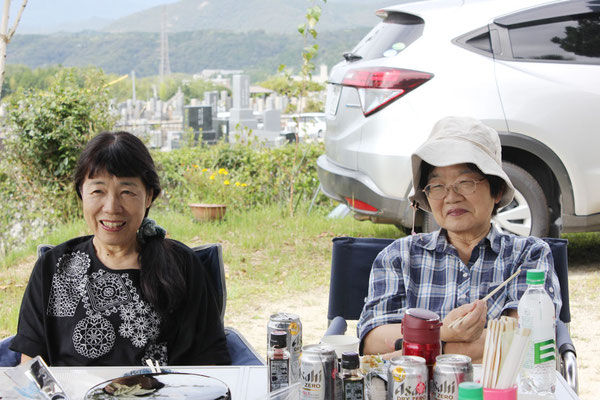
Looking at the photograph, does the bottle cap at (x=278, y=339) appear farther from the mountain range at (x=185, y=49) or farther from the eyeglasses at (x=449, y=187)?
the mountain range at (x=185, y=49)

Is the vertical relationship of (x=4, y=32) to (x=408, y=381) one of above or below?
above

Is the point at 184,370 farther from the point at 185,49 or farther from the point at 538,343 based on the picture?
the point at 185,49

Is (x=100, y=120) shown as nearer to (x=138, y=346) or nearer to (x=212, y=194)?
(x=212, y=194)

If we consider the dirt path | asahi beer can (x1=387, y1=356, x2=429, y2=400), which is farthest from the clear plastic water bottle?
the dirt path

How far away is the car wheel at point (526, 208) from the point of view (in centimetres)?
494

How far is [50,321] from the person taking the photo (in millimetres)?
2246

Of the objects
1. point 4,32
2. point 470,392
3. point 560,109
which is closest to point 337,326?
point 470,392

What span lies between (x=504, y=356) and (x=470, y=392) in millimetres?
145

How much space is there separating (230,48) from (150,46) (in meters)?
10.9

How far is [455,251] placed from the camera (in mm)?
2373

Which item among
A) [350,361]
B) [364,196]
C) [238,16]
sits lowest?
[364,196]

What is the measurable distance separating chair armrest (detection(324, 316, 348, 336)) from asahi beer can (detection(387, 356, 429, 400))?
3.16 ft

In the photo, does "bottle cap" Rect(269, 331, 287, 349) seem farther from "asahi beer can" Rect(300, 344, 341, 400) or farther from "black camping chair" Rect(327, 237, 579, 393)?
"black camping chair" Rect(327, 237, 579, 393)

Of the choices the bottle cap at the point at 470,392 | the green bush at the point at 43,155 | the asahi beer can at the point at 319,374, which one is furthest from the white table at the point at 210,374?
the green bush at the point at 43,155
